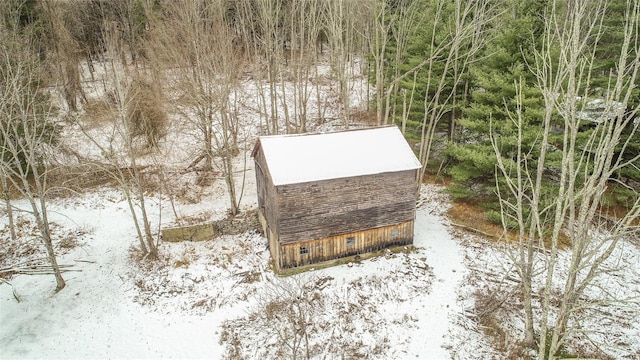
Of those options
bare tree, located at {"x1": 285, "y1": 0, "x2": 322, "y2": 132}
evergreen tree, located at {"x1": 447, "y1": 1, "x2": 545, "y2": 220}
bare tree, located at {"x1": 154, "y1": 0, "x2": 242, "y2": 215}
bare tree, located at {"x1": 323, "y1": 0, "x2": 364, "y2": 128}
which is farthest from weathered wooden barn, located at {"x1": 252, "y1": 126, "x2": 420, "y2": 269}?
bare tree, located at {"x1": 285, "y1": 0, "x2": 322, "y2": 132}

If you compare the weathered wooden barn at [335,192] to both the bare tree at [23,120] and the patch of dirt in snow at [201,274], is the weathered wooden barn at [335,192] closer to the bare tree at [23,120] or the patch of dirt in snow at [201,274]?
the patch of dirt in snow at [201,274]

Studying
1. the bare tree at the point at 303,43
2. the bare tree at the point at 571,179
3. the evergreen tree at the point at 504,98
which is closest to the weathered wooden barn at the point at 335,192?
the evergreen tree at the point at 504,98

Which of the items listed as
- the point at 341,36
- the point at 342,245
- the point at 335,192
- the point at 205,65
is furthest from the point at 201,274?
the point at 341,36

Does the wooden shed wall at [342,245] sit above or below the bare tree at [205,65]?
below

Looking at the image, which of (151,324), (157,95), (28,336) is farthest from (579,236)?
(157,95)

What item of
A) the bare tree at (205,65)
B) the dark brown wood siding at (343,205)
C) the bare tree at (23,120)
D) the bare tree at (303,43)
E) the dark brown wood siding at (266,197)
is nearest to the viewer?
the bare tree at (23,120)

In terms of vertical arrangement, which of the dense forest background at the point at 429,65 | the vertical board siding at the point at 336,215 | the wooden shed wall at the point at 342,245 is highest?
the dense forest background at the point at 429,65
